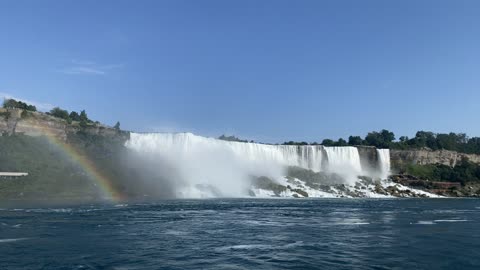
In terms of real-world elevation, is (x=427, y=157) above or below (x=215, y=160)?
above

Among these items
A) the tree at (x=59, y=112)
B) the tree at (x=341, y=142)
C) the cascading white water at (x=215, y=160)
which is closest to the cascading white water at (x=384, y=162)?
the cascading white water at (x=215, y=160)

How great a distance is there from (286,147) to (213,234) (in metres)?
48.6

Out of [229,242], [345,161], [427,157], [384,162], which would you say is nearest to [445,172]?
[427,157]

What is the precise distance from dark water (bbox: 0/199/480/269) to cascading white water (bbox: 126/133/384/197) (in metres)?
26.7

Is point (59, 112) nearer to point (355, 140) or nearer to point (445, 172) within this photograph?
point (355, 140)

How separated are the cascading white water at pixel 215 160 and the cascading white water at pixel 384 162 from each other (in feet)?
31.8

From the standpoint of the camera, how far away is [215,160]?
60.2 metres

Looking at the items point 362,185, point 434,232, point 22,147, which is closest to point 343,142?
point 362,185

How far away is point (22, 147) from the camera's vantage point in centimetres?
5844

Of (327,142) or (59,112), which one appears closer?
(59,112)

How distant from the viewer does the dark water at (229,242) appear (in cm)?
1447

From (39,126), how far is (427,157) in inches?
2448

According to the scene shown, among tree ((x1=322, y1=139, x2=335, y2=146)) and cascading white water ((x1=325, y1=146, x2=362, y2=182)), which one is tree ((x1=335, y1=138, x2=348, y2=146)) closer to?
tree ((x1=322, y1=139, x2=335, y2=146))

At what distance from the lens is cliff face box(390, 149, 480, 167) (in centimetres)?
8200
